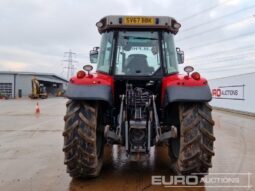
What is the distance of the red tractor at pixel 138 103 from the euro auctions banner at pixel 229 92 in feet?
50.4

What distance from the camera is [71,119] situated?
4754mm

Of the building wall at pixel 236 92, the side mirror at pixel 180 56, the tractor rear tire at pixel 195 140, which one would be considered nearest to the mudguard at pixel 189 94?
the tractor rear tire at pixel 195 140

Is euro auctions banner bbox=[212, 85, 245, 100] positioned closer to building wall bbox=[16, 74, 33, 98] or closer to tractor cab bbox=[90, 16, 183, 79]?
tractor cab bbox=[90, 16, 183, 79]

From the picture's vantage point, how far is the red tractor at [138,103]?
470cm

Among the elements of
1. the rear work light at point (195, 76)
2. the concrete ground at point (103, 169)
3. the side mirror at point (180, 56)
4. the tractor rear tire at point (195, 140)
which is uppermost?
the side mirror at point (180, 56)

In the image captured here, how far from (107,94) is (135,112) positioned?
54 cm

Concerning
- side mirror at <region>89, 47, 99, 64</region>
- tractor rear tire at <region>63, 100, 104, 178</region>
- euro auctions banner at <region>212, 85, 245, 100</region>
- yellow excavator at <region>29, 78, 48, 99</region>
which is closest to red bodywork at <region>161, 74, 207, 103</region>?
tractor rear tire at <region>63, 100, 104, 178</region>

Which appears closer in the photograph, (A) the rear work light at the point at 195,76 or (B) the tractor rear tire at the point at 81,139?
(B) the tractor rear tire at the point at 81,139

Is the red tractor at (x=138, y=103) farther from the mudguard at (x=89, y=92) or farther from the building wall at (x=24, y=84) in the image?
Result: the building wall at (x=24, y=84)

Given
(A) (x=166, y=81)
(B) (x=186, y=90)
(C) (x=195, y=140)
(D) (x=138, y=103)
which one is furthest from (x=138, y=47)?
(C) (x=195, y=140)

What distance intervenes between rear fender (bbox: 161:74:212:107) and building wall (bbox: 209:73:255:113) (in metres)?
14.6

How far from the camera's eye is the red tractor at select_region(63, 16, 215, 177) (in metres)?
4.70

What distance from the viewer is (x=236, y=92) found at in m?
20.8

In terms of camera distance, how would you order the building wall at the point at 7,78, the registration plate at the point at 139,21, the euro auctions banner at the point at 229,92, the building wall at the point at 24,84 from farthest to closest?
1. the building wall at the point at 24,84
2. the building wall at the point at 7,78
3. the euro auctions banner at the point at 229,92
4. the registration plate at the point at 139,21
